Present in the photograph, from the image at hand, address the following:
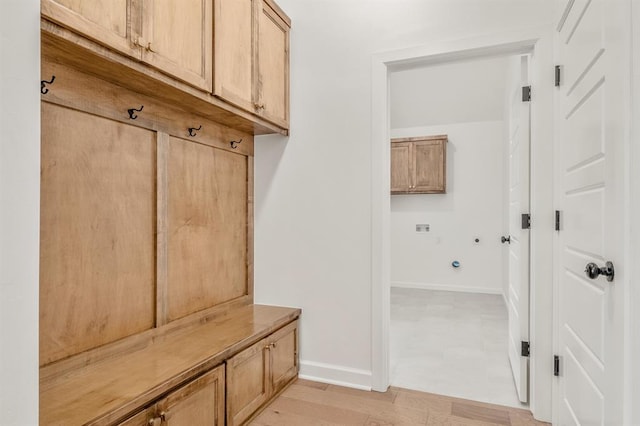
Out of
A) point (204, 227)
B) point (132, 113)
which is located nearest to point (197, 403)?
point (204, 227)

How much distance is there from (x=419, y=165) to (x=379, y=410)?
159 inches

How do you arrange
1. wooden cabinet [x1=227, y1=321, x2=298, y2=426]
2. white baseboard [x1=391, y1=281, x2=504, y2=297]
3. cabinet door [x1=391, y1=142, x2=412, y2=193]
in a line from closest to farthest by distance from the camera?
wooden cabinet [x1=227, y1=321, x2=298, y2=426], white baseboard [x1=391, y1=281, x2=504, y2=297], cabinet door [x1=391, y1=142, x2=412, y2=193]

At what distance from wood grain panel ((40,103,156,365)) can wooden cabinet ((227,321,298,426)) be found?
532mm

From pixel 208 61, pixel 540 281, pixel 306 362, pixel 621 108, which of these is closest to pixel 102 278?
pixel 208 61

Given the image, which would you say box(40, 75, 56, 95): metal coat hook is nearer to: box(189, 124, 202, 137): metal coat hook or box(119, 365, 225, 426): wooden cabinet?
box(189, 124, 202, 137): metal coat hook

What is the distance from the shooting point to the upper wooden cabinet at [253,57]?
1979mm

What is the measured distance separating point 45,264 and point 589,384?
215 centimetres

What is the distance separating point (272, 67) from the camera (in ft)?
8.07

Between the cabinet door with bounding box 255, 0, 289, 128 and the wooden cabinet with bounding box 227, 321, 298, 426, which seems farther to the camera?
the cabinet door with bounding box 255, 0, 289, 128

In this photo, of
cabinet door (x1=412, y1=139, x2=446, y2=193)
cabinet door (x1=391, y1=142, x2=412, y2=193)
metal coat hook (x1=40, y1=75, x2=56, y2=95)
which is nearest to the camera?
metal coat hook (x1=40, y1=75, x2=56, y2=95)

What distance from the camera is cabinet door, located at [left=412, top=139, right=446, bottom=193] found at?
5504 millimetres

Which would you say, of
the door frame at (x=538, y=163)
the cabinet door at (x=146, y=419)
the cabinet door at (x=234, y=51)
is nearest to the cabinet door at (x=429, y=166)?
the door frame at (x=538, y=163)

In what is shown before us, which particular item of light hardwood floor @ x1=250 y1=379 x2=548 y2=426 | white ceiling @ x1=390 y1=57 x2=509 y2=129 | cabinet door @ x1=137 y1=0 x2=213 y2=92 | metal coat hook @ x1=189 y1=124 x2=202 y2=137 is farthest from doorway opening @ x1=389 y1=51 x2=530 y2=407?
cabinet door @ x1=137 y1=0 x2=213 y2=92

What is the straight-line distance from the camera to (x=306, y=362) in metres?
2.60
